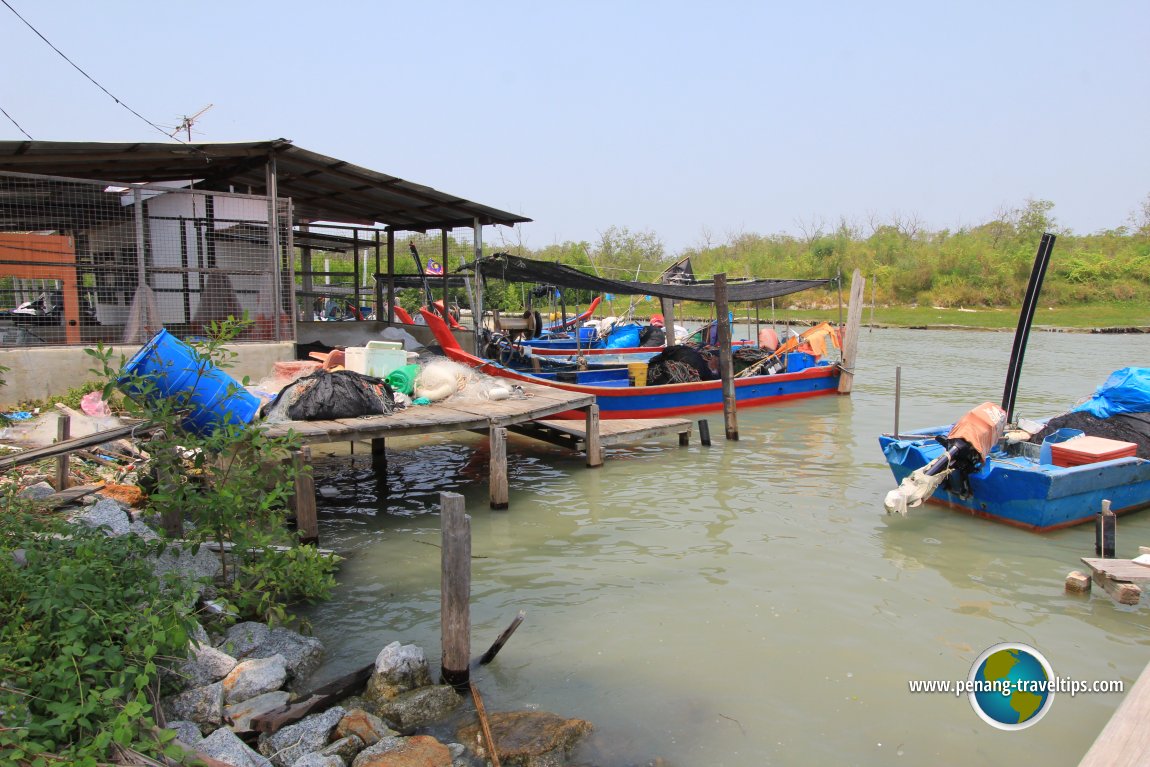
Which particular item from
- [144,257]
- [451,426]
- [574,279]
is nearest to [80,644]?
[451,426]

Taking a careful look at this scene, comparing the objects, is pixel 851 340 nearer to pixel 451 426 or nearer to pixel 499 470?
pixel 499 470

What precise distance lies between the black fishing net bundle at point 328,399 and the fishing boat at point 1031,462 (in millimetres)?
5129

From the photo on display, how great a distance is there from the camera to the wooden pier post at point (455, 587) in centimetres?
440

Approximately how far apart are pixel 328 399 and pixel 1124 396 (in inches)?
351

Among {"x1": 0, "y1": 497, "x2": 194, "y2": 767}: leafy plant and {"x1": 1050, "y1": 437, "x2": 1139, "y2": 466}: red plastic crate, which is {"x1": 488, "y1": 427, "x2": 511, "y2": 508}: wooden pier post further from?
{"x1": 1050, "y1": 437, "x2": 1139, "y2": 466}: red plastic crate

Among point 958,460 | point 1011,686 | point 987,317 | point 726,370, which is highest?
point 987,317

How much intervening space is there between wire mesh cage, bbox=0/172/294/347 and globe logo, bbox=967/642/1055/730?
9.14m

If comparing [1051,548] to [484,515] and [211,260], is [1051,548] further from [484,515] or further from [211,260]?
[211,260]

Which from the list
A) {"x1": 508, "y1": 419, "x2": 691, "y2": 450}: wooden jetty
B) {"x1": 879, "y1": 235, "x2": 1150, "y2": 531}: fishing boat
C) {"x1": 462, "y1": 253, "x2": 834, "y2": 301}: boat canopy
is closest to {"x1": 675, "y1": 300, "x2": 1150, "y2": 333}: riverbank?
{"x1": 462, "y1": 253, "x2": 834, "y2": 301}: boat canopy

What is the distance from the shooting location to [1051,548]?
275 inches

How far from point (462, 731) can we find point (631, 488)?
516cm

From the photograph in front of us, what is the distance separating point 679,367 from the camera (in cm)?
1466

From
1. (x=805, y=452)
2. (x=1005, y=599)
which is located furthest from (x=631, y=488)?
(x=1005, y=599)

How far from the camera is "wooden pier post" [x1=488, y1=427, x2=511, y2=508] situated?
7977mm
